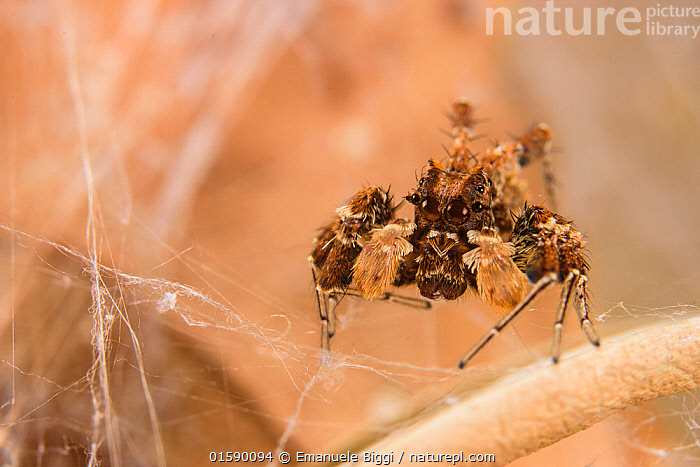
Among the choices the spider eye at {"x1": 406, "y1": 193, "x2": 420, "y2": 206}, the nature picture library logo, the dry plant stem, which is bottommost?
the dry plant stem

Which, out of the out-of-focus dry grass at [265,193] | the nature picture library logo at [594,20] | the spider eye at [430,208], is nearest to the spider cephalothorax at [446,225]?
the spider eye at [430,208]

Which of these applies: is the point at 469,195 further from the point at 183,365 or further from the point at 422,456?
the point at 183,365

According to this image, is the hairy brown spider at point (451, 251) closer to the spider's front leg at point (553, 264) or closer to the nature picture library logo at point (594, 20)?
the spider's front leg at point (553, 264)

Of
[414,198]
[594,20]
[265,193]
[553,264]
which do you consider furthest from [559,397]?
[594,20]

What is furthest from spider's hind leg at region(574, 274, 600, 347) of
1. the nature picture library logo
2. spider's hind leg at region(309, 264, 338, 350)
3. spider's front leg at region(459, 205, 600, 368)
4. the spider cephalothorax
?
the nature picture library logo

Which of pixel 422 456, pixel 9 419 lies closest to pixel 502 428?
pixel 422 456

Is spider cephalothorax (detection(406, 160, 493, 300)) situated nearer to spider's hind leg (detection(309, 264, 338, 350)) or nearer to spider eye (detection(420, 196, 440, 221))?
spider eye (detection(420, 196, 440, 221))
